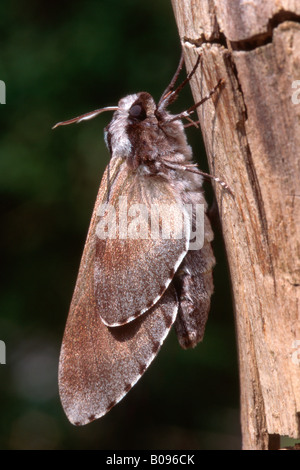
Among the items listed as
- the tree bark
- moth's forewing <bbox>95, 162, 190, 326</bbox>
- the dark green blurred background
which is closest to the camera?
the tree bark

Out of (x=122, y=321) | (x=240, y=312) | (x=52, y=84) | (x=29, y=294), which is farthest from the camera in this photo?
(x=29, y=294)

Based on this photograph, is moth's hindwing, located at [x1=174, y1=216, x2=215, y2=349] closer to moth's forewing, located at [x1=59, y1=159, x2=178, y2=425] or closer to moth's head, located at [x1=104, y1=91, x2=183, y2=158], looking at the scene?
moth's forewing, located at [x1=59, y1=159, x2=178, y2=425]

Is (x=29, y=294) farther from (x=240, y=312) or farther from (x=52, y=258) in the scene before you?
(x=240, y=312)

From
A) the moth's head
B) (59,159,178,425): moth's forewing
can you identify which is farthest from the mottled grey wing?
the moth's head

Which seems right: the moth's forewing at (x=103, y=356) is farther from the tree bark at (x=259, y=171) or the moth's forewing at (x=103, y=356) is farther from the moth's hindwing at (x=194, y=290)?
the tree bark at (x=259, y=171)

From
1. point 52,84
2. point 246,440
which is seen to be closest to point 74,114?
point 52,84

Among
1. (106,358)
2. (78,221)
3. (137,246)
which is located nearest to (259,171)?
(137,246)

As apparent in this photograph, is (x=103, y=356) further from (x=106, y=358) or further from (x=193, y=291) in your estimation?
(x=193, y=291)
